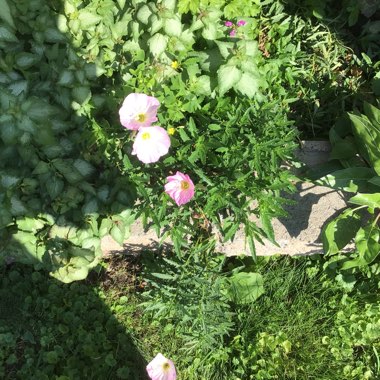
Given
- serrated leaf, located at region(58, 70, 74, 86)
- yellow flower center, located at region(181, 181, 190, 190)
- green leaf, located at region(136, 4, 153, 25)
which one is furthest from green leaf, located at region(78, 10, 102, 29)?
yellow flower center, located at region(181, 181, 190, 190)

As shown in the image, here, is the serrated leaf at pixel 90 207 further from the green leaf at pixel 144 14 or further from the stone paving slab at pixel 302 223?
the green leaf at pixel 144 14

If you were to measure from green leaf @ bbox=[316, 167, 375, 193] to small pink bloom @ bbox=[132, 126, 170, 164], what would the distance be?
3.17 feet

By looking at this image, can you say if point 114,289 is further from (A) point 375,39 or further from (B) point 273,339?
(A) point 375,39

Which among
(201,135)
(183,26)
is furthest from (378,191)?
(183,26)

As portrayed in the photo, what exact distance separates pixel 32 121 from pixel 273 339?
175cm

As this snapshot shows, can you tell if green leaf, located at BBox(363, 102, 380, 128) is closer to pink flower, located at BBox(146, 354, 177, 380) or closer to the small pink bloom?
the small pink bloom

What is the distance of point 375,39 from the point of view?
310 centimetres

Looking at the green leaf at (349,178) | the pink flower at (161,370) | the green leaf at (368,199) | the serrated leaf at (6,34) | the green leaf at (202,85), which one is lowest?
the pink flower at (161,370)

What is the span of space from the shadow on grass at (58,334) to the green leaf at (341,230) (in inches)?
48.3

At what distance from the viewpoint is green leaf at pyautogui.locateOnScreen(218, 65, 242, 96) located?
234 cm

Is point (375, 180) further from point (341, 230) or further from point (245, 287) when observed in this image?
point (245, 287)

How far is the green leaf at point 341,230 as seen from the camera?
2.61 meters

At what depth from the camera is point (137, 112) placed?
6.81ft

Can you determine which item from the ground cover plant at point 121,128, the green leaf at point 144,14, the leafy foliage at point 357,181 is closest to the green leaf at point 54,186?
the ground cover plant at point 121,128
